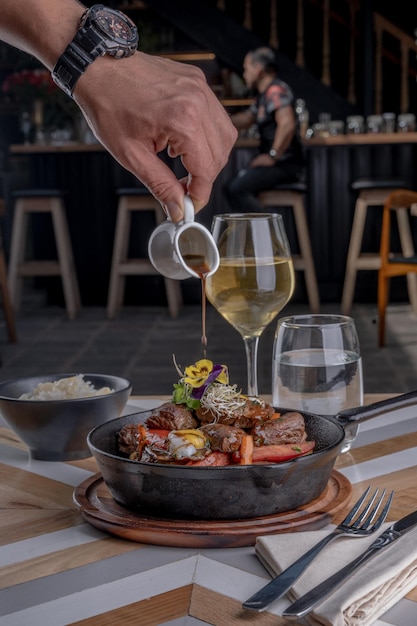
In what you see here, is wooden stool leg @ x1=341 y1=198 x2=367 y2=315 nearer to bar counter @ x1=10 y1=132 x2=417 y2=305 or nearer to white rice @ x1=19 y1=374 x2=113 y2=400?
bar counter @ x1=10 y1=132 x2=417 y2=305

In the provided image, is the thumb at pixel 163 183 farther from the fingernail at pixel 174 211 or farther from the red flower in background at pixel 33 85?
the red flower in background at pixel 33 85

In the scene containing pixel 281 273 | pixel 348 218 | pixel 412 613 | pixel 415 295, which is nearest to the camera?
pixel 412 613

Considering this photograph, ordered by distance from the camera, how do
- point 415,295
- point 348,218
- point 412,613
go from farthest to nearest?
point 348,218, point 415,295, point 412,613

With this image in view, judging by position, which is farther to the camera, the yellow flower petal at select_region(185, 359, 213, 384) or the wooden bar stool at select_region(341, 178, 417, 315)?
the wooden bar stool at select_region(341, 178, 417, 315)

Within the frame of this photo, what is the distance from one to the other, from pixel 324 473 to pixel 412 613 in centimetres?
20

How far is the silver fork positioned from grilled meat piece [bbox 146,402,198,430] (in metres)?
0.19

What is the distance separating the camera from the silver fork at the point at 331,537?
68cm

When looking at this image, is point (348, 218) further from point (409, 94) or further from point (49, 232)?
point (409, 94)

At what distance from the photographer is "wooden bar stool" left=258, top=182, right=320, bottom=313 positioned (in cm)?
541

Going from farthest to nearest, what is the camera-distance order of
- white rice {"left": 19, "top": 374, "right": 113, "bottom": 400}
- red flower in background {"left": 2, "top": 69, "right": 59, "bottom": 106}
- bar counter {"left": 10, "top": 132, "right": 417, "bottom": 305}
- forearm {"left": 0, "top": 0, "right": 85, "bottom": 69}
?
red flower in background {"left": 2, "top": 69, "right": 59, "bottom": 106} → bar counter {"left": 10, "top": 132, "right": 417, "bottom": 305} → white rice {"left": 19, "top": 374, "right": 113, "bottom": 400} → forearm {"left": 0, "top": 0, "right": 85, "bottom": 69}

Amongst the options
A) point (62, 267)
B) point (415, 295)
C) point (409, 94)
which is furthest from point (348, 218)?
point (409, 94)

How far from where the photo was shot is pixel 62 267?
5.55 m

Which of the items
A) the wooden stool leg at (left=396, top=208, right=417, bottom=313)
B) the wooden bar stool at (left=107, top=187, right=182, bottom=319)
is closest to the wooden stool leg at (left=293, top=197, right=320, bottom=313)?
the wooden stool leg at (left=396, top=208, right=417, bottom=313)

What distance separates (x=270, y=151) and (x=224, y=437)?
4.71m
